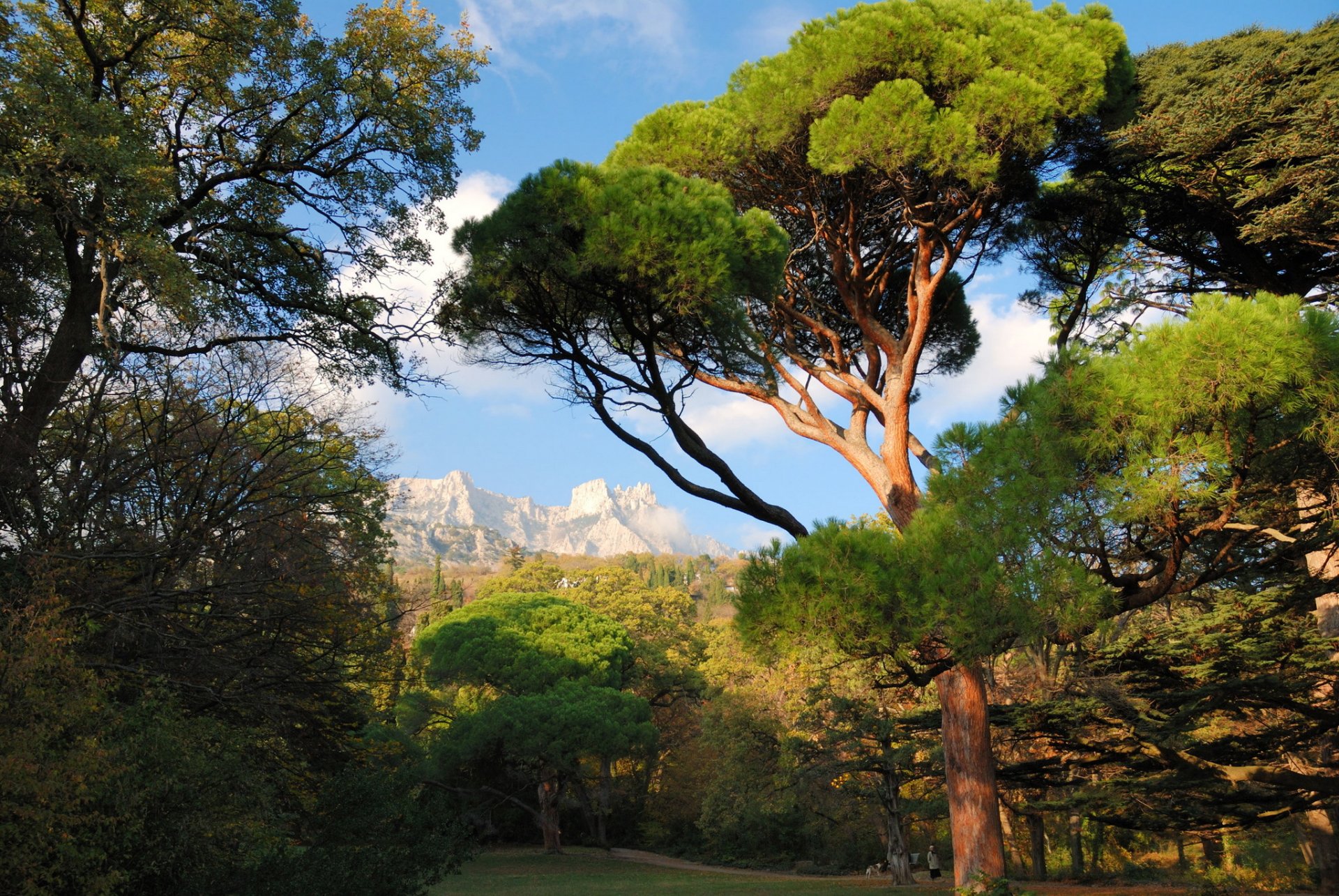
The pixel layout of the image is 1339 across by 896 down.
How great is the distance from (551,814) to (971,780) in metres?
19.6

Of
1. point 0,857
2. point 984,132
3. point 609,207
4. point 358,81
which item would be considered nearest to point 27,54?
point 358,81

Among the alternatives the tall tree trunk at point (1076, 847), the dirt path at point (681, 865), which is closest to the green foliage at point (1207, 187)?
the tall tree trunk at point (1076, 847)

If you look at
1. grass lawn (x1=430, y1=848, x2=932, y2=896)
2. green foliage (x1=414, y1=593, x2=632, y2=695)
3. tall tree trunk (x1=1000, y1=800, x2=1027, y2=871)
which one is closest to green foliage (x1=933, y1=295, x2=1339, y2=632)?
grass lawn (x1=430, y1=848, x2=932, y2=896)

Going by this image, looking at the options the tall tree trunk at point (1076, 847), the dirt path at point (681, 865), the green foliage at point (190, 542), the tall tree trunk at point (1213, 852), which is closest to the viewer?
the green foliage at point (190, 542)

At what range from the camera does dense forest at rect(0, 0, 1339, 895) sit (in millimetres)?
5805

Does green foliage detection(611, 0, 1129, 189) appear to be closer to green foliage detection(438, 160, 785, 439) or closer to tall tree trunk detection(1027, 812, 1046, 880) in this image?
green foliage detection(438, 160, 785, 439)

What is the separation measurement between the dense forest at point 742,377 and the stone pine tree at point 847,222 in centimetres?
4

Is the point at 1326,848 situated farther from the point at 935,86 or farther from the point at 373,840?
the point at 373,840

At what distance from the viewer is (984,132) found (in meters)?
7.92

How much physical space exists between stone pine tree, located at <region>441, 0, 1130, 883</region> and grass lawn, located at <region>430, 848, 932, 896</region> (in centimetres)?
855

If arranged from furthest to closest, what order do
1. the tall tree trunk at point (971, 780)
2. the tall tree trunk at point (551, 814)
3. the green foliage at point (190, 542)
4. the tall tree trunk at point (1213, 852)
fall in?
the tall tree trunk at point (551, 814)
the tall tree trunk at point (1213, 852)
the tall tree trunk at point (971, 780)
the green foliage at point (190, 542)

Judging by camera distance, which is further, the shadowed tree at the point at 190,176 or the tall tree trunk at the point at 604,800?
the tall tree trunk at the point at 604,800

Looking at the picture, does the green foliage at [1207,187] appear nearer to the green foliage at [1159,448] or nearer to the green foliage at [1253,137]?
the green foliage at [1253,137]

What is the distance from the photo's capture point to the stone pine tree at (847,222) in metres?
7.63
